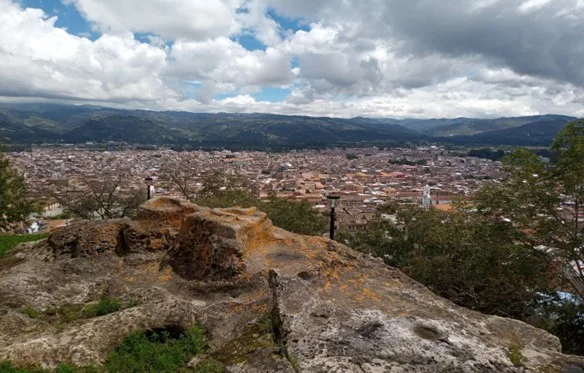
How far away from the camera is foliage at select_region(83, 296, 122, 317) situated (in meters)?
6.84

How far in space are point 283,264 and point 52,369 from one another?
4233 mm

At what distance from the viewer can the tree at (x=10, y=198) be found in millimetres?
19719

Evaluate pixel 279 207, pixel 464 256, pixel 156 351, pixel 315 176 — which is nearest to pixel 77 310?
pixel 156 351

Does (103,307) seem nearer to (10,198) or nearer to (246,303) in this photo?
(246,303)

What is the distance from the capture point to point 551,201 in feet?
38.9

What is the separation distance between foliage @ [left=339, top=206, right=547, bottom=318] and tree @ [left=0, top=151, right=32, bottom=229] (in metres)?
16.3

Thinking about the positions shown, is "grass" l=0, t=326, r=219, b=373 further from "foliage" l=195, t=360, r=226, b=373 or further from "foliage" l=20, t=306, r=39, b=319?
"foliage" l=20, t=306, r=39, b=319

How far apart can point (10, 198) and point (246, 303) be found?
18070mm

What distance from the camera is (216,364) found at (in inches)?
211

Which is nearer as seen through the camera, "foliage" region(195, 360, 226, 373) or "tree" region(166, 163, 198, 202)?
"foliage" region(195, 360, 226, 373)

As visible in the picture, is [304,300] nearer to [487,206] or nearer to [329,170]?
[487,206]

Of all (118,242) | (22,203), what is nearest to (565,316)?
(118,242)

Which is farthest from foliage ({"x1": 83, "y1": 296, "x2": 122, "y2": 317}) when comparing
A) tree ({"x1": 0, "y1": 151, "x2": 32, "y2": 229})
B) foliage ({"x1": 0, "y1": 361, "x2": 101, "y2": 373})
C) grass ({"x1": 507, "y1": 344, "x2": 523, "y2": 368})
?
tree ({"x1": 0, "y1": 151, "x2": 32, "y2": 229})

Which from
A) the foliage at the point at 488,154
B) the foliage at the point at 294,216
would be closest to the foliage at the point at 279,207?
the foliage at the point at 294,216
